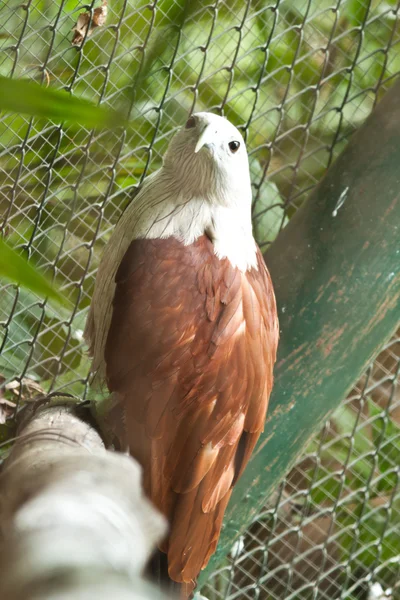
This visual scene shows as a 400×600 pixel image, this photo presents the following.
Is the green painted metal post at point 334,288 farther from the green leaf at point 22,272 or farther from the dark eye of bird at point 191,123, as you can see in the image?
the green leaf at point 22,272

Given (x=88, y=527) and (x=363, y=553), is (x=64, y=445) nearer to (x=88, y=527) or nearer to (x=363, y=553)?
(x=88, y=527)

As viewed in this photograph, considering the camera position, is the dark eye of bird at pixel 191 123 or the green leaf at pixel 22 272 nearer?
the green leaf at pixel 22 272

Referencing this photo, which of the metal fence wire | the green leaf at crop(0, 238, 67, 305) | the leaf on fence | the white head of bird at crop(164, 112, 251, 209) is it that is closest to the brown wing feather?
the white head of bird at crop(164, 112, 251, 209)

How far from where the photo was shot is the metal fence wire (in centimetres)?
142

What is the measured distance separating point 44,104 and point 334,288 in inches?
50.3

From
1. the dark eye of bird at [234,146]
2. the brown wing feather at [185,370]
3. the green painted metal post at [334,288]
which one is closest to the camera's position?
the brown wing feather at [185,370]

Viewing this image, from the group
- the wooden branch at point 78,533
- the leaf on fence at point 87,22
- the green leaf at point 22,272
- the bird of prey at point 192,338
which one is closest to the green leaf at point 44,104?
the green leaf at point 22,272

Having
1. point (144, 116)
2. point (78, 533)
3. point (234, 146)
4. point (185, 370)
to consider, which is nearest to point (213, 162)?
point (234, 146)

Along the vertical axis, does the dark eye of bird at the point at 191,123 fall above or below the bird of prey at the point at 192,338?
above

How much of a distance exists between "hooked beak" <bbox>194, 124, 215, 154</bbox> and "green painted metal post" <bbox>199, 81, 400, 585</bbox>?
346 millimetres

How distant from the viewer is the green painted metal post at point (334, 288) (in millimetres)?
1463

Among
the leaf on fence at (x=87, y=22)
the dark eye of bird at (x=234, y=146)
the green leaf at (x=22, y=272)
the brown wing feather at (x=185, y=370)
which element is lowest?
the brown wing feather at (x=185, y=370)

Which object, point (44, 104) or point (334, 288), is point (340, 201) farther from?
point (44, 104)

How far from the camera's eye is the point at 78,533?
1.08ft
